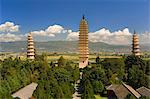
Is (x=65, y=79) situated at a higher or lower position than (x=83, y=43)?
lower

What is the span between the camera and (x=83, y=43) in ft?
164

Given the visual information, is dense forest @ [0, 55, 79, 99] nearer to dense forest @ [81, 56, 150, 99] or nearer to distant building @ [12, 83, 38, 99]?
distant building @ [12, 83, 38, 99]

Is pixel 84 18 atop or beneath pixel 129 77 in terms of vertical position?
atop

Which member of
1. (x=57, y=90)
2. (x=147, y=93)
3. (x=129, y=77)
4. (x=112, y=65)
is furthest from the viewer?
(x=112, y=65)

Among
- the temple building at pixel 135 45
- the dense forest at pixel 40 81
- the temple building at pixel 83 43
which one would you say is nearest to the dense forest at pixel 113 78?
the dense forest at pixel 40 81

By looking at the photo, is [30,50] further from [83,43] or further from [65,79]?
[65,79]

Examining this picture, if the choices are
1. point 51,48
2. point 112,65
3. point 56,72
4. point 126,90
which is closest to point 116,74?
point 112,65

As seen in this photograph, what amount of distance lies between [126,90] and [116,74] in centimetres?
836

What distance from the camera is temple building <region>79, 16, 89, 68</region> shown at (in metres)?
49.4

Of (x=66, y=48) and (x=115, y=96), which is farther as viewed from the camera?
(x=66, y=48)

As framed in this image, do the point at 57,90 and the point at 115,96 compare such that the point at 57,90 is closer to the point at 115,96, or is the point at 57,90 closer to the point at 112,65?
the point at 115,96

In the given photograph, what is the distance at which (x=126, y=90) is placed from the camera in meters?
24.1

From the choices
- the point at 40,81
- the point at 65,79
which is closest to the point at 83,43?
the point at 65,79

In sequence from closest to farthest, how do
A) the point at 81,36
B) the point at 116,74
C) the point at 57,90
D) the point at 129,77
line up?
1. the point at 57,90
2. the point at 129,77
3. the point at 116,74
4. the point at 81,36
